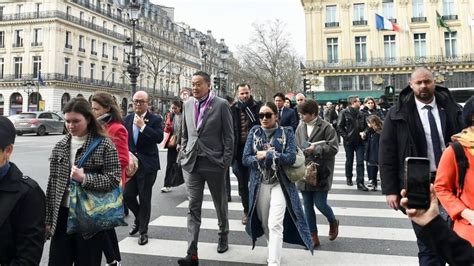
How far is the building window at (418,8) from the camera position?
4072 cm

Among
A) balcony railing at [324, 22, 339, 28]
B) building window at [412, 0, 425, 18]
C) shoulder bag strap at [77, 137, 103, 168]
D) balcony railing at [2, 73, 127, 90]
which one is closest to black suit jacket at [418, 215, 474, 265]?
shoulder bag strap at [77, 137, 103, 168]

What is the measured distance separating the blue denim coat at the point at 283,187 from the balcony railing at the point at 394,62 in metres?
39.8

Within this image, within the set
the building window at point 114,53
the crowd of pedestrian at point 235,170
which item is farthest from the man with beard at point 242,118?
the building window at point 114,53

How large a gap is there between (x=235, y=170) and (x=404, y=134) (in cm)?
322

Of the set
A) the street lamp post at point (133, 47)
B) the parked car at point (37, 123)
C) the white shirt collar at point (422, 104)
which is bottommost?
the white shirt collar at point (422, 104)

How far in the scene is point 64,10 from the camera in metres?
49.2

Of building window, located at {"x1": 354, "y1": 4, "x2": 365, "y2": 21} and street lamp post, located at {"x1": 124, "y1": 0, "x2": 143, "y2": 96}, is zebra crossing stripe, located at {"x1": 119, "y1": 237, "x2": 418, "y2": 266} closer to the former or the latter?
street lamp post, located at {"x1": 124, "y1": 0, "x2": 143, "y2": 96}

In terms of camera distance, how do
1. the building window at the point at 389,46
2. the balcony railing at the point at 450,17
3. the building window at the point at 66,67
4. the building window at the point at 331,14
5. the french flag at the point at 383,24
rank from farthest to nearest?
1. the building window at the point at 66,67
2. the building window at the point at 331,14
3. the building window at the point at 389,46
4. the balcony railing at the point at 450,17
5. the french flag at the point at 383,24

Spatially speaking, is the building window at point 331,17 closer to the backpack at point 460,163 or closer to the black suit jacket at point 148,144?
the black suit jacket at point 148,144

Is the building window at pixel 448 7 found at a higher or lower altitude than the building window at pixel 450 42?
higher

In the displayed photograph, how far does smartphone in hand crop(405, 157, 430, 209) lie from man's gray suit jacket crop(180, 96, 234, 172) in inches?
118

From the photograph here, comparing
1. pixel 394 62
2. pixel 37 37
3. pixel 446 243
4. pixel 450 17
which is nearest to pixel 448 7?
pixel 450 17

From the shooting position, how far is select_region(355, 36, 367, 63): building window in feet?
137

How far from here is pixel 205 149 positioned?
4227mm
